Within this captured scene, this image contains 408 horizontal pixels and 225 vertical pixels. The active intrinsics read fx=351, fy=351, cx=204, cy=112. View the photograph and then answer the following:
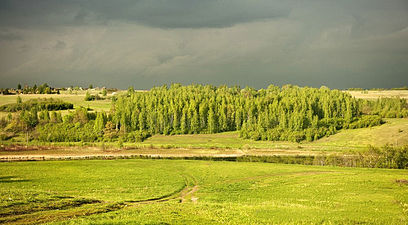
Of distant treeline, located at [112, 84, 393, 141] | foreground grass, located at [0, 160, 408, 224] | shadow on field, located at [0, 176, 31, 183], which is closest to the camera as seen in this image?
foreground grass, located at [0, 160, 408, 224]

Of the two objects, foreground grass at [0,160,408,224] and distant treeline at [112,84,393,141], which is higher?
distant treeline at [112,84,393,141]

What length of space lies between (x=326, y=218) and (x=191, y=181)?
30942 millimetres

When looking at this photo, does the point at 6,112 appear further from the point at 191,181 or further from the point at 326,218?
the point at 326,218

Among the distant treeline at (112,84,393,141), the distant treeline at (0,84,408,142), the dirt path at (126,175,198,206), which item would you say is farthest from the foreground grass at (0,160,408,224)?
the distant treeline at (112,84,393,141)

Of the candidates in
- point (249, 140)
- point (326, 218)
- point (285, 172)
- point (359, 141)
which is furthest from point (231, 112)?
point (326, 218)

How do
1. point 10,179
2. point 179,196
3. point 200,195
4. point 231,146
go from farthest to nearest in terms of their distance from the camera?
point 231,146 < point 10,179 < point 179,196 < point 200,195

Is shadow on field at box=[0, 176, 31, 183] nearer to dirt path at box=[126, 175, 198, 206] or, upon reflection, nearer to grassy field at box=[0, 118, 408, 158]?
dirt path at box=[126, 175, 198, 206]

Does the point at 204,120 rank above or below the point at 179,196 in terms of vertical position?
above

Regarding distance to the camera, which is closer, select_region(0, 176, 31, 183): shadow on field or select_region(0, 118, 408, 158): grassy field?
select_region(0, 176, 31, 183): shadow on field

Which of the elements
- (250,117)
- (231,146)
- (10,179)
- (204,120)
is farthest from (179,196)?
(250,117)

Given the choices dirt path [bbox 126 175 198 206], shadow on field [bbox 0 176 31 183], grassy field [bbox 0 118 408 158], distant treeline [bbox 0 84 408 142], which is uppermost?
distant treeline [bbox 0 84 408 142]

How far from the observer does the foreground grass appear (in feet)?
95.5

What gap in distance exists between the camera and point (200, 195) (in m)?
45.7

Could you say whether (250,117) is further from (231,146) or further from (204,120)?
(231,146)
